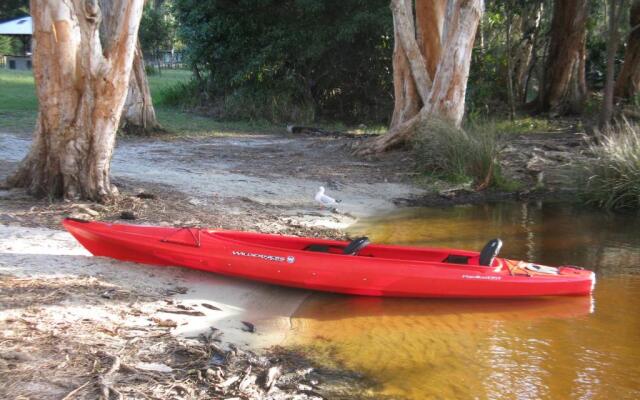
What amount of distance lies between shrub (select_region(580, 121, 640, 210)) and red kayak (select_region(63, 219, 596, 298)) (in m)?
4.63


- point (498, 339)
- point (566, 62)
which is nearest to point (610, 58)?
point (566, 62)

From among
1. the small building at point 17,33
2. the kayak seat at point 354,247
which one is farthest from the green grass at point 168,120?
the small building at point 17,33

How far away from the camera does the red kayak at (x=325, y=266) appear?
7.21 metres

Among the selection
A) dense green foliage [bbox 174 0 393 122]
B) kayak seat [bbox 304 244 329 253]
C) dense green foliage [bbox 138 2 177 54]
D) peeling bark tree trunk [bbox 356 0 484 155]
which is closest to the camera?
kayak seat [bbox 304 244 329 253]

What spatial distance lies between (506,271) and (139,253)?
3.79 meters

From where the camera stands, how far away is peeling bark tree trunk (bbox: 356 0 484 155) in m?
14.4

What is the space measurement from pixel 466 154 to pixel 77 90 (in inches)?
280

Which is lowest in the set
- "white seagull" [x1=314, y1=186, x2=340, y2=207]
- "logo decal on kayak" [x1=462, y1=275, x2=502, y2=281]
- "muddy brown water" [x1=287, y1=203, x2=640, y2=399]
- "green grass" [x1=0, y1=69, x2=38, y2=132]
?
"muddy brown water" [x1=287, y1=203, x2=640, y2=399]

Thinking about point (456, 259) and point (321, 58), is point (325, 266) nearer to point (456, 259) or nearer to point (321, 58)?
point (456, 259)

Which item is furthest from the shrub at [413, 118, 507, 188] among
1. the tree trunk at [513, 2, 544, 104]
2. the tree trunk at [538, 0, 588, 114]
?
the tree trunk at [513, 2, 544, 104]

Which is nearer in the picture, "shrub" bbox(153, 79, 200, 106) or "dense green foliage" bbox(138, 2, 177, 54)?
"shrub" bbox(153, 79, 200, 106)

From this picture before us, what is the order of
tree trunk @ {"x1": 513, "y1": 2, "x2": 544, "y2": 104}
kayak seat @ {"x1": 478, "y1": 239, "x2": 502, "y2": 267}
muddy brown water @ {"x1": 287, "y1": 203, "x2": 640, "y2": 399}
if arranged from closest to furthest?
muddy brown water @ {"x1": 287, "y1": 203, "x2": 640, "y2": 399}
kayak seat @ {"x1": 478, "y1": 239, "x2": 502, "y2": 267}
tree trunk @ {"x1": 513, "y1": 2, "x2": 544, "y2": 104}

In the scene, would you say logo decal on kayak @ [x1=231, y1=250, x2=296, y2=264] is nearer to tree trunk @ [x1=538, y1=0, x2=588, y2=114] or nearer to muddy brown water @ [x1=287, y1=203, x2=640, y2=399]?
muddy brown water @ [x1=287, y1=203, x2=640, y2=399]

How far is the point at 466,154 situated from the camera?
13062 millimetres
